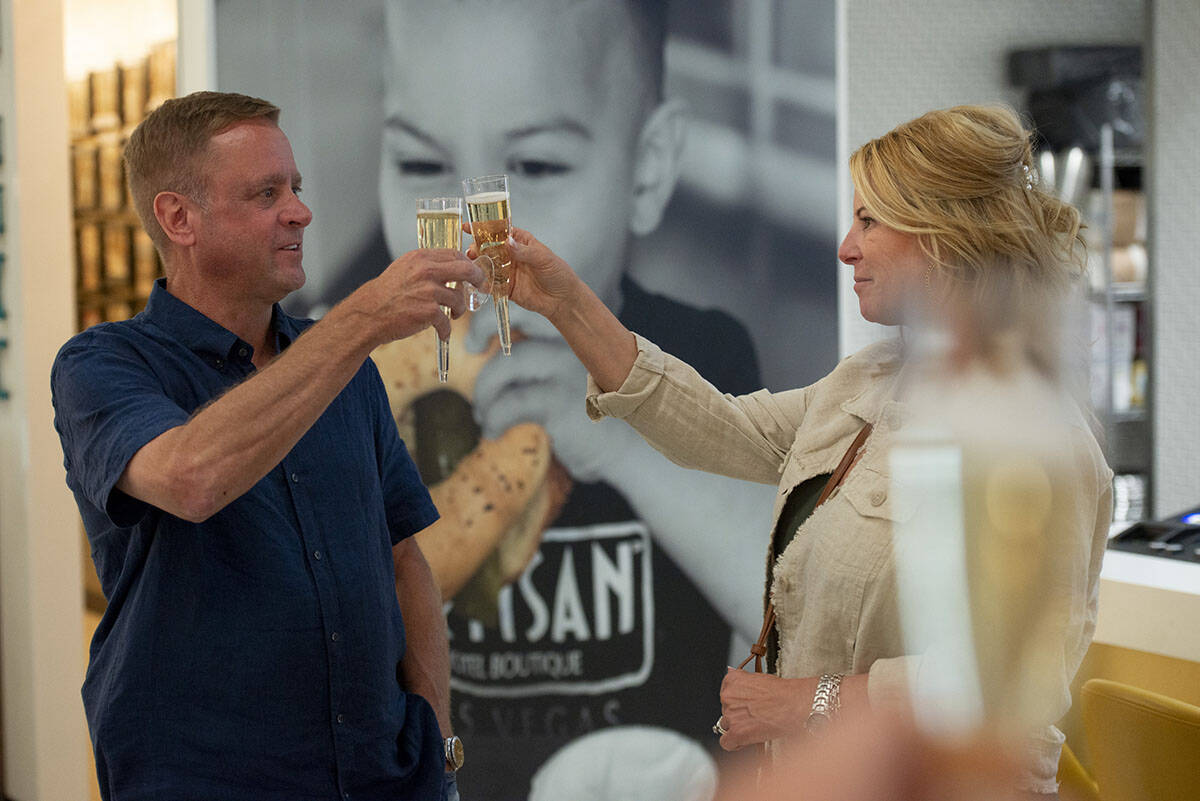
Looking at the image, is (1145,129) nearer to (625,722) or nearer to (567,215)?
(567,215)

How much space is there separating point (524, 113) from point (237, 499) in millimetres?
1616

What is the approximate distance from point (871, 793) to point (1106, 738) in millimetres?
1314

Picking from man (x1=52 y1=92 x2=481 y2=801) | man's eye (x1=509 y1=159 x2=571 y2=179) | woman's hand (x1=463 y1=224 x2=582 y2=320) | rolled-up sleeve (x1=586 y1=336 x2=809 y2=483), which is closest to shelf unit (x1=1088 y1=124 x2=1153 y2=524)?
man's eye (x1=509 y1=159 x2=571 y2=179)

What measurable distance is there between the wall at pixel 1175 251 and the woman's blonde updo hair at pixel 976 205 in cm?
439

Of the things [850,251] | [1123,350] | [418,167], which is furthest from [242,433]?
[1123,350]

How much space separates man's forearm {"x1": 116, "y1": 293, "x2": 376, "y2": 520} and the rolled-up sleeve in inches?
24.9

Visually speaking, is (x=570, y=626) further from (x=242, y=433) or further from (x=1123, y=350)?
(x=1123, y=350)

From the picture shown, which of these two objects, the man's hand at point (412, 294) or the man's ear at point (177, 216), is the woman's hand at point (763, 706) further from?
the man's ear at point (177, 216)

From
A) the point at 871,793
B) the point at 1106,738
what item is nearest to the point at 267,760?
the point at 871,793

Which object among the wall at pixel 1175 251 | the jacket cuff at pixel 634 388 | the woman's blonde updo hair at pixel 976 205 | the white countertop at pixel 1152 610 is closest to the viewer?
the woman's blonde updo hair at pixel 976 205

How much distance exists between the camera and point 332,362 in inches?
53.7

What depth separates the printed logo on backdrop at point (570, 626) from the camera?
9.66ft

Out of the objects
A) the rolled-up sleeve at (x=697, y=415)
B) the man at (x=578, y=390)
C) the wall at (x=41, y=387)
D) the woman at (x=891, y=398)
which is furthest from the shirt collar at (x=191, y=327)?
the wall at (x=41, y=387)

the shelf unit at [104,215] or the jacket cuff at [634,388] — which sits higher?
the shelf unit at [104,215]
